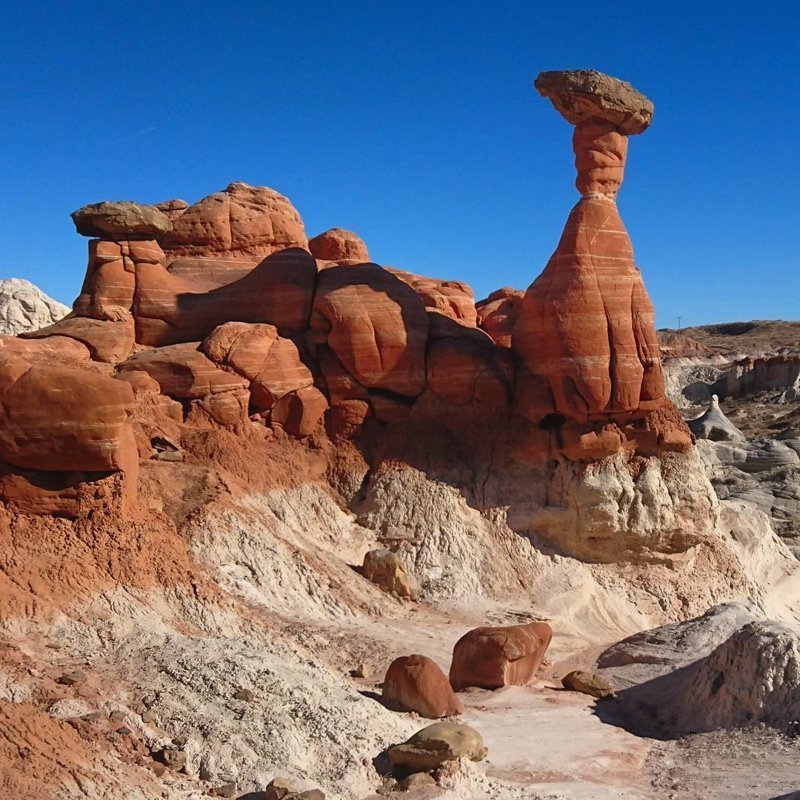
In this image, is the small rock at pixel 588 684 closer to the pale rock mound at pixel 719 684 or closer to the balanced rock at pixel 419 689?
the pale rock mound at pixel 719 684

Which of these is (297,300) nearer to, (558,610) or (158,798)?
(558,610)

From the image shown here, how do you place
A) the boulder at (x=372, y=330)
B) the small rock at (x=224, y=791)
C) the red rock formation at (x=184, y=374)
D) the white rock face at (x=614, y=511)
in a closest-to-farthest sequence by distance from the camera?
1. the small rock at (x=224, y=791)
2. the red rock formation at (x=184, y=374)
3. the white rock face at (x=614, y=511)
4. the boulder at (x=372, y=330)

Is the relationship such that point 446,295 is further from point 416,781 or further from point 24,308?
point 416,781

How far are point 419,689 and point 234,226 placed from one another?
14956 millimetres

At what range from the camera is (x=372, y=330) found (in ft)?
70.0

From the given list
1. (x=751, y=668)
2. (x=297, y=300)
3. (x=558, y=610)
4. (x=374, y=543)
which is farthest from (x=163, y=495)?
(x=751, y=668)

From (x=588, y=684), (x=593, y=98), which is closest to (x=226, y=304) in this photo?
(x=593, y=98)

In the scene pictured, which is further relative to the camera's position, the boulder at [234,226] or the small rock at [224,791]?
the boulder at [234,226]

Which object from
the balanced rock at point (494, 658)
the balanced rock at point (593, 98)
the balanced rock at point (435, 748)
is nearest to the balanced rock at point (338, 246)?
the balanced rock at point (593, 98)

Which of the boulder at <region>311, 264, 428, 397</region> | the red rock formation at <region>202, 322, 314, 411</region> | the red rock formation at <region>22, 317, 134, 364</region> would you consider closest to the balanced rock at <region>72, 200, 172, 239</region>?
the red rock formation at <region>22, 317, 134, 364</region>

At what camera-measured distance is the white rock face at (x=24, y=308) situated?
37.3 meters

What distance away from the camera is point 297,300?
859 inches

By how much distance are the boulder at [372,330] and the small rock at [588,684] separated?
8.32 meters

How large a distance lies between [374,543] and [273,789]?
10740 millimetres
